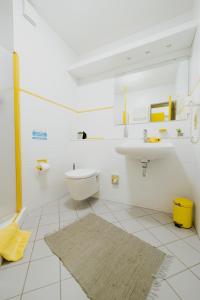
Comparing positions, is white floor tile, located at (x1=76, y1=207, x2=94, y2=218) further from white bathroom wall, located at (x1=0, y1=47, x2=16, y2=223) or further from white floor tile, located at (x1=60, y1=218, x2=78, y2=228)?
white bathroom wall, located at (x1=0, y1=47, x2=16, y2=223)

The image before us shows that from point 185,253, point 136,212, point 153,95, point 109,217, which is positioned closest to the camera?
point 185,253

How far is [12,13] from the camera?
1.22 m

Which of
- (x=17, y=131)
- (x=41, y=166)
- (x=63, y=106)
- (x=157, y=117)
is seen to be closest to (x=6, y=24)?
(x=63, y=106)

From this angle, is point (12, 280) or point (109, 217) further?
point (109, 217)

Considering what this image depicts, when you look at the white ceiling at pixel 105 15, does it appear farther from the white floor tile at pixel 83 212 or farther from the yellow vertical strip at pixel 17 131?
the white floor tile at pixel 83 212

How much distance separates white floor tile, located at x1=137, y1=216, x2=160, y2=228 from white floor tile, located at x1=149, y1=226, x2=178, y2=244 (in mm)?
49

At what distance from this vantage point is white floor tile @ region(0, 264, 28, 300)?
0.65 metres

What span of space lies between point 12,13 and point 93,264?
2.21 meters

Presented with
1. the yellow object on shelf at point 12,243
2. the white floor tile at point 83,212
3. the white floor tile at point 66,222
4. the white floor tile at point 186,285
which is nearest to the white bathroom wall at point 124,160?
the white floor tile at point 83,212

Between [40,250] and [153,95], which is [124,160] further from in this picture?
[40,250]

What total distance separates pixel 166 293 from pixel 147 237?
417 millimetres

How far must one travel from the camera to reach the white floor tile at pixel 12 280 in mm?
Result: 652

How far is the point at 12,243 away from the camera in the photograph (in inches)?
37.0

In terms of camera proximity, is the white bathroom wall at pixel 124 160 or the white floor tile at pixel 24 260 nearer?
the white floor tile at pixel 24 260
